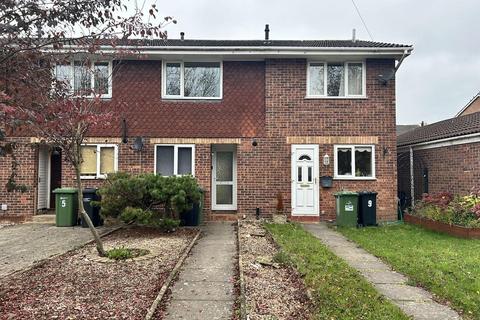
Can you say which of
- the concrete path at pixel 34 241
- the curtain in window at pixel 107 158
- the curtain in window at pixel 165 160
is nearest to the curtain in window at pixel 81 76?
the concrete path at pixel 34 241

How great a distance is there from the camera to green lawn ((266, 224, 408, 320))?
4.57 meters

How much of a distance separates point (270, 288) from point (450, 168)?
32.5 feet

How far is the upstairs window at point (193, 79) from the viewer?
42.3 ft

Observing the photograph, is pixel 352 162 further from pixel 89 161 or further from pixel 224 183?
pixel 89 161

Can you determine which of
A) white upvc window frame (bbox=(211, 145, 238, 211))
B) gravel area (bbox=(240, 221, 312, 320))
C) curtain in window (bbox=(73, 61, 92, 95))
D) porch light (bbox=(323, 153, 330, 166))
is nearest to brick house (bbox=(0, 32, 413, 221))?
porch light (bbox=(323, 153, 330, 166))

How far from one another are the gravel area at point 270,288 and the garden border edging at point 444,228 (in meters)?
4.86

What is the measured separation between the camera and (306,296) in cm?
502

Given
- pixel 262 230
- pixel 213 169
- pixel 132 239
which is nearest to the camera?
pixel 132 239

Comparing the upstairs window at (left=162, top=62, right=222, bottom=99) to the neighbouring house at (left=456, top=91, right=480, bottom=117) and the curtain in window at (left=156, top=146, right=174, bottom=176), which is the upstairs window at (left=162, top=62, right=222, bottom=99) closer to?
the curtain in window at (left=156, top=146, right=174, bottom=176)

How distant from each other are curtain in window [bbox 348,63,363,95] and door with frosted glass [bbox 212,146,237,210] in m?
4.38

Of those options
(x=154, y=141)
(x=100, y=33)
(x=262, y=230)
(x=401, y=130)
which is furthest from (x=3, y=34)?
(x=401, y=130)

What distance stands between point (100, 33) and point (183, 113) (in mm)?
7739

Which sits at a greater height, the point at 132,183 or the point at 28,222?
the point at 132,183

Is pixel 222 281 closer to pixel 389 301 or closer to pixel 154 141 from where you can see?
pixel 389 301
